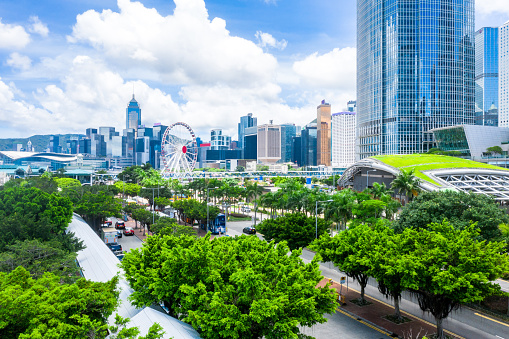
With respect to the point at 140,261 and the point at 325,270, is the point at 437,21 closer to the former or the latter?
the point at 325,270

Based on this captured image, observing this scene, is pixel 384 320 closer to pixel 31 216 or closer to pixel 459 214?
pixel 459 214

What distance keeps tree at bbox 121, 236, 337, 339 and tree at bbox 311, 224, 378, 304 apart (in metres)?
5.30

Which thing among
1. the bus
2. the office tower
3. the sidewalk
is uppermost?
the office tower

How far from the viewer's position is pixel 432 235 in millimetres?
23906

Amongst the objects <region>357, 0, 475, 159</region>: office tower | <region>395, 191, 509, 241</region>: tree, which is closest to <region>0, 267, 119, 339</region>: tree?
<region>395, 191, 509, 241</region>: tree

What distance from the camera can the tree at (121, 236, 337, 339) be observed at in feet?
52.9

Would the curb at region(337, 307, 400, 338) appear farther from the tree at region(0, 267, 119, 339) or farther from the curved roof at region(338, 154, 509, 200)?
the curved roof at region(338, 154, 509, 200)

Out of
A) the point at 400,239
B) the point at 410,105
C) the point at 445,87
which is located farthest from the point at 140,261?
the point at 445,87

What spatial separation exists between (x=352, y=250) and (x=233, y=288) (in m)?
11.9

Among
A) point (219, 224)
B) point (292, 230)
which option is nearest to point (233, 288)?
point (292, 230)

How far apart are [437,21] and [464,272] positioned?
461 ft

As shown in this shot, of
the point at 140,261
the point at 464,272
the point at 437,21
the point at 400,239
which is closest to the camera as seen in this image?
the point at 464,272

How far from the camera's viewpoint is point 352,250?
26156 mm

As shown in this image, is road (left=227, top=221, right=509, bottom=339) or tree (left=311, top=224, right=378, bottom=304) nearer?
road (left=227, top=221, right=509, bottom=339)
